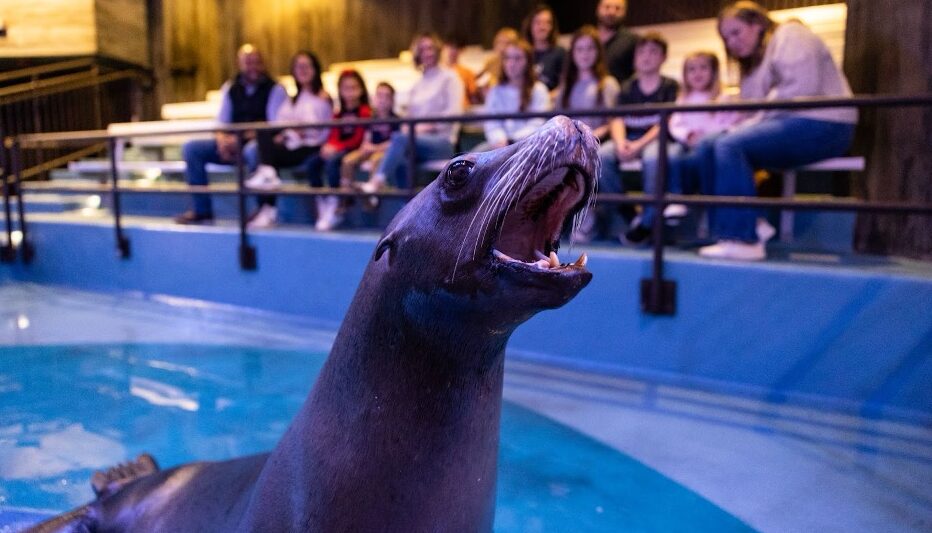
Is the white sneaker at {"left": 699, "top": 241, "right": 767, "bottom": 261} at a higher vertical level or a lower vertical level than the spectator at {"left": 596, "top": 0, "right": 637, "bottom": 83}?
lower

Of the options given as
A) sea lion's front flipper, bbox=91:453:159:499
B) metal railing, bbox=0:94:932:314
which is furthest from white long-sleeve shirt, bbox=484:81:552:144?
sea lion's front flipper, bbox=91:453:159:499

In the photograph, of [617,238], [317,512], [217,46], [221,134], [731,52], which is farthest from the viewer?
[217,46]

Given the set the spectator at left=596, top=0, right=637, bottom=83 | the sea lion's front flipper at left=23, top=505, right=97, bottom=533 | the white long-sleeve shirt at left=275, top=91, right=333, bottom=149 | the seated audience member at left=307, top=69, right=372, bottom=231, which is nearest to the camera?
the sea lion's front flipper at left=23, top=505, right=97, bottom=533

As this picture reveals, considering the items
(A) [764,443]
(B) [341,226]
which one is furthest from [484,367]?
(B) [341,226]

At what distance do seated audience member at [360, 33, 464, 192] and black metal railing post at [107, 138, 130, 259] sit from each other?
2.14 m

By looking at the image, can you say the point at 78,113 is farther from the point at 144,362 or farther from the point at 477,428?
the point at 477,428

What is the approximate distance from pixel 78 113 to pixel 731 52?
10.1 m

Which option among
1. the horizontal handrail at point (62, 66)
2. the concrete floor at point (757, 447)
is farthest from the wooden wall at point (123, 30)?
the concrete floor at point (757, 447)

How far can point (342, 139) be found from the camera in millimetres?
6230

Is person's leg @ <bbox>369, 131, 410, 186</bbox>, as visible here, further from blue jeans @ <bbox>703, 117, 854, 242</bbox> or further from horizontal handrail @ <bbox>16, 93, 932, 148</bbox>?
blue jeans @ <bbox>703, 117, 854, 242</bbox>

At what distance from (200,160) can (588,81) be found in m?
3.52

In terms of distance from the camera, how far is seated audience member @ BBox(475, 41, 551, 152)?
517cm

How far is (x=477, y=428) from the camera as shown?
1.47 meters

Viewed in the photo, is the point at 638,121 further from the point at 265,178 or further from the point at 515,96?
the point at 265,178
